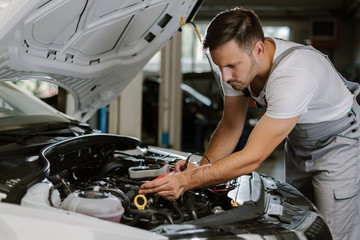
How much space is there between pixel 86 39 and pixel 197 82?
886 centimetres

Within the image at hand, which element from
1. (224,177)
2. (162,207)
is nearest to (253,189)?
(224,177)

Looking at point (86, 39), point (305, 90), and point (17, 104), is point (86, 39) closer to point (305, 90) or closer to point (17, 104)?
point (17, 104)

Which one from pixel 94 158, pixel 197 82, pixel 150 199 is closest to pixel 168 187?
pixel 150 199

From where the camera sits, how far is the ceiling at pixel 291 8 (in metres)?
9.02

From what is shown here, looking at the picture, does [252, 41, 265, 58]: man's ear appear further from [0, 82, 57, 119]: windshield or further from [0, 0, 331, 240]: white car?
[0, 82, 57, 119]: windshield

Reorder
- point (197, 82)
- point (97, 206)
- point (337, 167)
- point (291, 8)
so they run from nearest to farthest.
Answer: point (97, 206) → point (337, 167) → point (291, 8) → point (197, 82)

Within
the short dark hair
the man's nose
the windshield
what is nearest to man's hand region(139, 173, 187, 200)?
the man's nose

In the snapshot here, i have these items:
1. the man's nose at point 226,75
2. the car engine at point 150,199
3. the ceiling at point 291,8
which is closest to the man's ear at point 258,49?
the man's nose at point 226,75

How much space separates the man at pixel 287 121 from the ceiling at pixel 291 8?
23.3ft

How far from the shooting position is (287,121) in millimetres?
1572

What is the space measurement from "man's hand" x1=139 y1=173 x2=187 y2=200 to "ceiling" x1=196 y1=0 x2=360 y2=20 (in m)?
7.66

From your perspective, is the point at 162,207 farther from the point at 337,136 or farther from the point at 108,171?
the point at 337,136

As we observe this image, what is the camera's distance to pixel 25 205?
132cm

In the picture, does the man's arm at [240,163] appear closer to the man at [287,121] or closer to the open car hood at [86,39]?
the man at [287,121]
